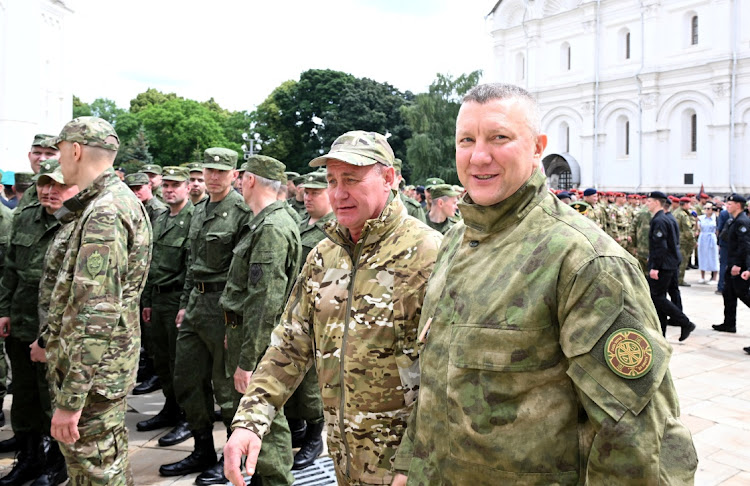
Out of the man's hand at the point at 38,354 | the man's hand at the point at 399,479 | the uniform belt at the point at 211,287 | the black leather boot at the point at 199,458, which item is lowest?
the black leather boot at the point at 199,458

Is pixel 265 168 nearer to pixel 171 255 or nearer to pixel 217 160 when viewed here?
pixel 217 160

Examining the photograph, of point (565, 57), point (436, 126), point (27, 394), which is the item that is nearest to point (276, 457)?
point (27, 394)

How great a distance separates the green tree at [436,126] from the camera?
141ft

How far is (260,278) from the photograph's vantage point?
4.21 meters

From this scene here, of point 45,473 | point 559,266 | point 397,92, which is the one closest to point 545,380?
point 559,266

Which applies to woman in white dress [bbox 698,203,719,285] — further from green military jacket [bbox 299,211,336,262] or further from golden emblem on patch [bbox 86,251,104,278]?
golden emblem on patch [bbox 86,251,104,278]

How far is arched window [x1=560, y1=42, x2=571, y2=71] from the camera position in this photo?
41.8 meters

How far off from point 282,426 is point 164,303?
233 cm

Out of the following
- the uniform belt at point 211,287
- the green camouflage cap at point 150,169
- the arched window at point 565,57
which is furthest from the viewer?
the arched window at point 565,57

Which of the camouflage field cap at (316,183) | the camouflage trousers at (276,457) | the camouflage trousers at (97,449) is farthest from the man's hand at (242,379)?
the camouflage field cap at (316,183)

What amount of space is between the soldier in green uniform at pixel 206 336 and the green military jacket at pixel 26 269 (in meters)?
1.15

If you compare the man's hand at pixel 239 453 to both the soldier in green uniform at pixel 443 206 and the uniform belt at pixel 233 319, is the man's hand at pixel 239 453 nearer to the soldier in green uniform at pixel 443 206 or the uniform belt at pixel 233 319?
the uniform belt at pixel 233 319

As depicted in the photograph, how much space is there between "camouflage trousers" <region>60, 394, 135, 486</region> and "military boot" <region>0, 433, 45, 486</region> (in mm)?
1468

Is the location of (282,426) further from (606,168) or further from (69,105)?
(606,168)
